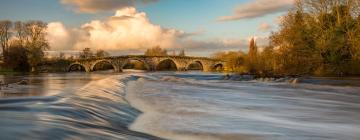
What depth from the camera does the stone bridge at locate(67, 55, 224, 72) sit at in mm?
90500

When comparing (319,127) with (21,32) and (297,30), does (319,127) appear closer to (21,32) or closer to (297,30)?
(297,30)

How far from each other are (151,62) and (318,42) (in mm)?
61019

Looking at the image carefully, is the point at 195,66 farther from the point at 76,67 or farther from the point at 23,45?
the point at 23,45

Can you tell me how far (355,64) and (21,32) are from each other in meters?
59.6

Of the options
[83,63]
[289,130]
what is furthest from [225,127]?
[83,63]

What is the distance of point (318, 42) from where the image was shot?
38.8 meters

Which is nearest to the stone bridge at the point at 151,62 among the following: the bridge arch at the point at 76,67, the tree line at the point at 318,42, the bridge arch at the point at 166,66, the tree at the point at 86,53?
the bridge arch at the point at 76,67

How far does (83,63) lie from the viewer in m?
91.8

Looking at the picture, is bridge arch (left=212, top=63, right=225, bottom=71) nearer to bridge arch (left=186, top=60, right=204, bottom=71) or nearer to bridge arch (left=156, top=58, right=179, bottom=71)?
bridge arch (left=186, top=60, right=204, bottom=71)

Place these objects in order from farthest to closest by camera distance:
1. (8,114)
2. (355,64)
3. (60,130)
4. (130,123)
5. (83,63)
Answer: (83,63) → (355,64) → (130,123) → (8,114) → (60,130)

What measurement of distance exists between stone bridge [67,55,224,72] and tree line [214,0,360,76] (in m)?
47.1

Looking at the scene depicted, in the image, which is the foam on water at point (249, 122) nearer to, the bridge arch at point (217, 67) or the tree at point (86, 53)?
the bridge arch at point (217, 67)

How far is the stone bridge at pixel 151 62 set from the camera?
90.5 meters

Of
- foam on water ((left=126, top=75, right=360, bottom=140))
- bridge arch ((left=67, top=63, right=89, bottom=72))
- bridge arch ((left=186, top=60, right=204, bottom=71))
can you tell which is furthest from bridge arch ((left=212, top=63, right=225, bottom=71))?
foam on water ((left=126, top=75, right=360, bottom=140))
